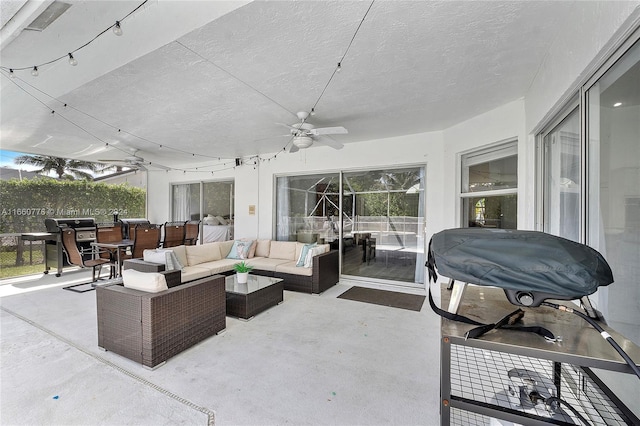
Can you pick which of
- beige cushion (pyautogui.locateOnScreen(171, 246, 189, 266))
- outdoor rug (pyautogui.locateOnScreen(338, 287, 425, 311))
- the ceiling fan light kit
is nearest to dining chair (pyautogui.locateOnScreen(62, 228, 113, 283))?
beige cushion (pyautogui.locateOnScreen(171, 246, 189, 266))

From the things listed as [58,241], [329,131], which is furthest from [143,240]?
[329,131]

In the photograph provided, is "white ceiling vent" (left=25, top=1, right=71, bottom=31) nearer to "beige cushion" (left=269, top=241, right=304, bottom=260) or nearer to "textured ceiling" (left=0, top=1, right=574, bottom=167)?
"textured ceiling" (left=0, top=1, right=574, bottom=167)

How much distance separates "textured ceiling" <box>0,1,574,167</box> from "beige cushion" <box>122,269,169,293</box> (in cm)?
196

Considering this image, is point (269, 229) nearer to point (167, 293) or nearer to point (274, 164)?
point (274, 164)

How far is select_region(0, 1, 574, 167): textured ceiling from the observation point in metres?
1.92

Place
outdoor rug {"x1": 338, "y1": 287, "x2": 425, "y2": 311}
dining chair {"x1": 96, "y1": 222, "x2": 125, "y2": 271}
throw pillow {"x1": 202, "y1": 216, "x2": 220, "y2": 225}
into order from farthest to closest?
throw pillow {"x1": 202, "y1": 216, "x2": 220, "y2": 225}
dining chair {"x1": 96, "y1": 222, "x2": 125, "y2": 271}
outdoor rug {"x1": 338, "y1": 287, "x2": 425, "y2": 311}

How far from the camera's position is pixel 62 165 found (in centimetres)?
646

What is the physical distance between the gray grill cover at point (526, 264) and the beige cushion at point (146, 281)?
7.68 feet

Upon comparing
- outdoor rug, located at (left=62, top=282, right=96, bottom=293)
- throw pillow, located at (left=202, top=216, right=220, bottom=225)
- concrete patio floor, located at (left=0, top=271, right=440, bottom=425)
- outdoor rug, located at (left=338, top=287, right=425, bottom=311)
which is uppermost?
throw pillow, located at (left=202, top=216, right=220, bottom=225)

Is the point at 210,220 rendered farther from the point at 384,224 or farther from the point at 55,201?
the point at 384,224

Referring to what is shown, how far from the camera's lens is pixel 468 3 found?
5.93ft

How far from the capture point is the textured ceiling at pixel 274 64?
6.31 ft

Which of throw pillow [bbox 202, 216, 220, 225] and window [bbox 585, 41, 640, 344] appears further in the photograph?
throw pillow [bbox 202, 216, 220, 225]

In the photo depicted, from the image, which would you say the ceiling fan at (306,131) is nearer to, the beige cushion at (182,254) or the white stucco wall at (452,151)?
the white stucco wall at (452,151)
